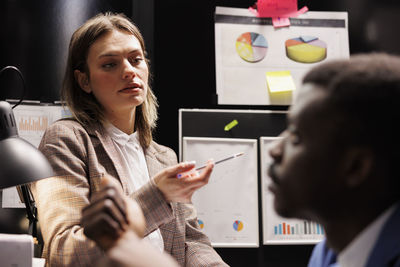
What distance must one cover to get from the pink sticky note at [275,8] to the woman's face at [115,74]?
2.57 ft

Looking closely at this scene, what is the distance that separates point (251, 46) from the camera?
214 centimetres

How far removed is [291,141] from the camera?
0.61 metres

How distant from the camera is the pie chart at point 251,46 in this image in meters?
2.13

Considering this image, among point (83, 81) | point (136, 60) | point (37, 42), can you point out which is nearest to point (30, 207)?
point (83, 81)

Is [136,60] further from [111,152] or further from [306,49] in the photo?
[306,49]

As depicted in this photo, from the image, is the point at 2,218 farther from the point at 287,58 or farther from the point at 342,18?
the point at 342,18

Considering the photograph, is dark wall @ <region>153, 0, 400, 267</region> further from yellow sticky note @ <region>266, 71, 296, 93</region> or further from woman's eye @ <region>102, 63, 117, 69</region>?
woman's eye @ <region>102, 63, 117, 69</region>

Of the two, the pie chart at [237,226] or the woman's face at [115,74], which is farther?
the pie chart at [237,226]

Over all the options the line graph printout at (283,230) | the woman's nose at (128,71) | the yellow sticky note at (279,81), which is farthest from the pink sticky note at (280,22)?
the woman's nose at (128,71)

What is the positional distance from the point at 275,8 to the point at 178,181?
122cm

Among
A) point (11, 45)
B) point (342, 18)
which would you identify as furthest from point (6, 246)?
point (342, 18)

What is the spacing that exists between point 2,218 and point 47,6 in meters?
0.92

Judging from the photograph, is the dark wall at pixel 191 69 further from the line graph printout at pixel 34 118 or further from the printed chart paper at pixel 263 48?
the line graph printout at pixel 34 118

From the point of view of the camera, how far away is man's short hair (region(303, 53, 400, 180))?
54 centimetres
